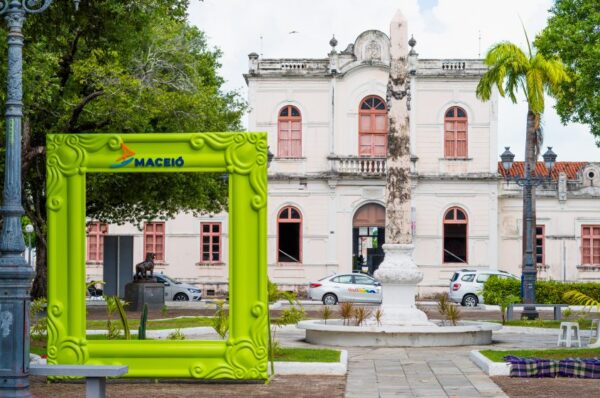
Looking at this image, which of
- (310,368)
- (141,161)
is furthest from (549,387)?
(141,161)

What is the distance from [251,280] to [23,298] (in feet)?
12.2

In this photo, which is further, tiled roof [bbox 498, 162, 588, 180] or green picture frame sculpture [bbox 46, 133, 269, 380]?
tiled roof [bbox 498, 162, 588, 180]

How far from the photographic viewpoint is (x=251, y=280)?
Result: 1392 centimetres

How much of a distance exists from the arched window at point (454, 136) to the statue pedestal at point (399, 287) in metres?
22.4

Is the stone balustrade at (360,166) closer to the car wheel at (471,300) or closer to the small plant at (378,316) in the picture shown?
the car wheel at (471,300)

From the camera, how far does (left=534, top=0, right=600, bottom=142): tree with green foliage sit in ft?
87.1

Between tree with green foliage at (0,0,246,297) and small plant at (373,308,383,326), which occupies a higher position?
tree with green foliage at (0,0,246,297)

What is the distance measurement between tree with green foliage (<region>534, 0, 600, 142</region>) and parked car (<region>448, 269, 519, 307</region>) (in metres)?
10.5

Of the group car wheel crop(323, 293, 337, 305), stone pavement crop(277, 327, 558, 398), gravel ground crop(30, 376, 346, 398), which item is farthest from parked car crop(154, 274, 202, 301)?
gravel ground crop(30, 376, 346, 398)

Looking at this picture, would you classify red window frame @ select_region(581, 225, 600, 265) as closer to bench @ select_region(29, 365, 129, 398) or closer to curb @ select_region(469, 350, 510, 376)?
curb @ select_region(469, 350, 510, 376)

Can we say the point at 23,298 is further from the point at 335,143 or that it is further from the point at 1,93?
the point at 335,143

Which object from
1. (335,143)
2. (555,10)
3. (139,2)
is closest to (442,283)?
(335,143)

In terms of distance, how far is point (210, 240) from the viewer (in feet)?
146

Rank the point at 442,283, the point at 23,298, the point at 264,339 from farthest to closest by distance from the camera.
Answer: the point at 442,283 → the point at 264,339 → the point at 23,298
